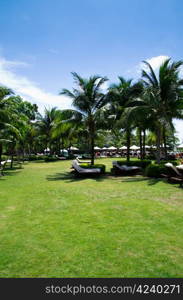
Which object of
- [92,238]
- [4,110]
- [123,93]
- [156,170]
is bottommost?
[92,238]

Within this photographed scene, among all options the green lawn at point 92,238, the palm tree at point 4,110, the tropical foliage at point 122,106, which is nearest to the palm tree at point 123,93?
the tropical foliage at point 122,106

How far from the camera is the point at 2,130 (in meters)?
16.9

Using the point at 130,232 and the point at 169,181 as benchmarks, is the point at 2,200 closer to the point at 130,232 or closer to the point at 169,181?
the point at 130,232

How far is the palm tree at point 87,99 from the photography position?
14523mm

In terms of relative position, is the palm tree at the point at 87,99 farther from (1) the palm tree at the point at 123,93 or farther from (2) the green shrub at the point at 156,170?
(2) the green shrub at the point at 156,170

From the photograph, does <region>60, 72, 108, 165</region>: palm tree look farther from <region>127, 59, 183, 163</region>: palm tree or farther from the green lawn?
the green lawn

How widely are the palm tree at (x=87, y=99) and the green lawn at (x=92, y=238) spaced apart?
351 inches

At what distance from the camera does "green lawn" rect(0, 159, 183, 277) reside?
2904mm

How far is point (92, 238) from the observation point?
389cm

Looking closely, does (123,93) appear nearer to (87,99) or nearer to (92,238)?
(87,99)

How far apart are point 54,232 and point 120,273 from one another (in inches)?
73.3

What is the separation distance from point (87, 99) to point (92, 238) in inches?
472

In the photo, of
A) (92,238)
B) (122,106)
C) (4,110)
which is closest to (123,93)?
(122,106)

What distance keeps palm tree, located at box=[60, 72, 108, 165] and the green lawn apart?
29.3 ft
